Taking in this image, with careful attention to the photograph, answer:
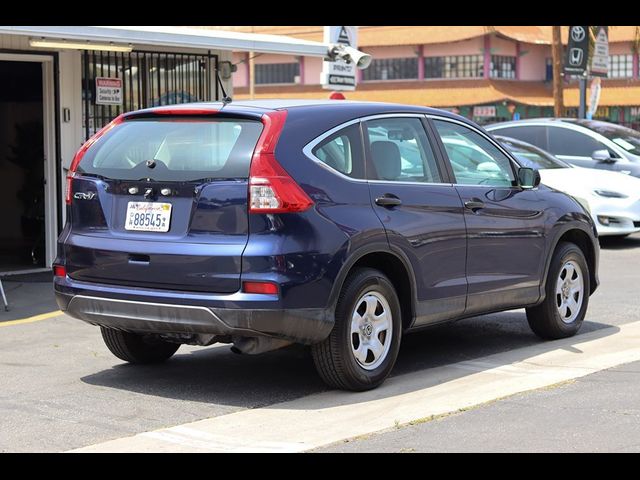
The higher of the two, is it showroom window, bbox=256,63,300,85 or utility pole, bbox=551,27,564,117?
showroom window, bbox=256,63,300,85

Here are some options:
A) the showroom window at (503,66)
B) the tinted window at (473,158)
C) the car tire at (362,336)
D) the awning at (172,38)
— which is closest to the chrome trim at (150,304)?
the car tire at (362,336)

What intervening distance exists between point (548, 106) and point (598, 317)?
172 ft

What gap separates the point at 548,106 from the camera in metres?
60.6

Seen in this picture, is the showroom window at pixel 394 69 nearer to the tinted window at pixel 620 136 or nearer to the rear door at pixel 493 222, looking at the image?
the tinted window at pixel 620 136

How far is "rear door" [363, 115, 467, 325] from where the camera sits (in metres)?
7.05

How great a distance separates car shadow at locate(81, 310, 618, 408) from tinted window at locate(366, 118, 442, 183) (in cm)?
130

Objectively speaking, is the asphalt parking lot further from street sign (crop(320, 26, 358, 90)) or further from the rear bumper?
A: street sign (crop(320, 26, 358, 90))

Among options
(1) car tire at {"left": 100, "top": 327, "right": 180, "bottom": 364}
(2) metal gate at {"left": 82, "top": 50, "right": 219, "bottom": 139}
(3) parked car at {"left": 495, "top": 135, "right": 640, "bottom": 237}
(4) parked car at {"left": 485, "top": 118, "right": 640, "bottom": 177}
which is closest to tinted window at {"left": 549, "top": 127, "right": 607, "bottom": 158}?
(4) parked car at {"left": 485, "top": 118, "right": 640, "bottom": 177}

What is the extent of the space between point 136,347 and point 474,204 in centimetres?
244

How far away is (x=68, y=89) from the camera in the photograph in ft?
40.6

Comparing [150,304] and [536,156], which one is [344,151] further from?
[536,156]

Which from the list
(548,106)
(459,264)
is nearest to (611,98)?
(548,106)

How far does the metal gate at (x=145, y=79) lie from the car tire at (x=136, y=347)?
17.6 feet
